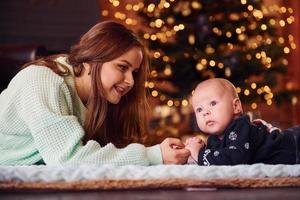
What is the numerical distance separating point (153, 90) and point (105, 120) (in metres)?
1.79

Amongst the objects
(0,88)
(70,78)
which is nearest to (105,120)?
(70,78)

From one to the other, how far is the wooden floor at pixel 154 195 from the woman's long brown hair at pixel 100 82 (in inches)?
22.5

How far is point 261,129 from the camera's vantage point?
1221mm

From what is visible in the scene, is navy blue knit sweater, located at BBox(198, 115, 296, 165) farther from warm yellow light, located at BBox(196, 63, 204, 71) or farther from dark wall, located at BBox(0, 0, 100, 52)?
dark wall, located at BBox(0, 0, 100, 52)

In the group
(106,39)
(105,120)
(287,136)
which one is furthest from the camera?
(105,120)

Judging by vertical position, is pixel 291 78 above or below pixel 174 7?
below

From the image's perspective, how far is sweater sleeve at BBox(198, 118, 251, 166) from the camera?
112 centimetres

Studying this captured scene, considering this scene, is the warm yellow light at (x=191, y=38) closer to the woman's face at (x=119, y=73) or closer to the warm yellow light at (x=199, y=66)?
the warm yellow light at (x=199, y=66)

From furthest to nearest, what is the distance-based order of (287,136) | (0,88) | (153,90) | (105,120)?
(153,90) → (0,88) → (105,120) → (287,136)

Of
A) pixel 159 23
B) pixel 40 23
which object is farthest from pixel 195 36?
pixel 40 23

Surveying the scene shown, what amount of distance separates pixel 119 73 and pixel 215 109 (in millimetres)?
293

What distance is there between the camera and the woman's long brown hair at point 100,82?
136 cm

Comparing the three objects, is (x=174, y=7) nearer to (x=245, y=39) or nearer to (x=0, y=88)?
(x=245, y=39)

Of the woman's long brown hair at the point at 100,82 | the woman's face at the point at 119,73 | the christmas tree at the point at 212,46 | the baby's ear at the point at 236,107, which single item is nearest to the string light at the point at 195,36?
the christmas tree at the point at 212,46
